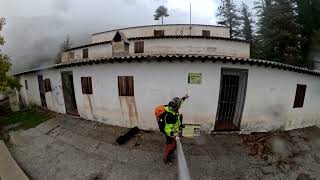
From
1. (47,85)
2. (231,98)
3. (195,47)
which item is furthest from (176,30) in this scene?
(231,98)

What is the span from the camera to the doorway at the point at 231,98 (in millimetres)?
9899

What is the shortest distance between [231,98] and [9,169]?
909 cm

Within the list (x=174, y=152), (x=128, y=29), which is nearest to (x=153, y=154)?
(x=174, y=152)

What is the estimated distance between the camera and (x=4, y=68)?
50.1ft

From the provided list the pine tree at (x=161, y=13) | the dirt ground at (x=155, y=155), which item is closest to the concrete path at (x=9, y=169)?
the dirt ground at (x=155, y=155)

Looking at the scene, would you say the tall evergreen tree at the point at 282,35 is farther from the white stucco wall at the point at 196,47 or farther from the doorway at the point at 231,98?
the doorway at the point at 231,98

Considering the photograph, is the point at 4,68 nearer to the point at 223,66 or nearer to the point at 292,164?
the point at 223,66

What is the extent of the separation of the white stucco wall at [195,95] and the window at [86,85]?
0.99 feet

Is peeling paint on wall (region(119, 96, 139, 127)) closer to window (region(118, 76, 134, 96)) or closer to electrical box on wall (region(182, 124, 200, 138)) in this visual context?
window (region(118, 76, 134, 96))

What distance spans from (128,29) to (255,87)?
584 inches

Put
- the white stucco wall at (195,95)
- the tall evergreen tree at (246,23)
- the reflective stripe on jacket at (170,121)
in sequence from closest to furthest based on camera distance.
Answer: the reflective stripe on jacket at (170,121)
the white stucco wall at (195,95)
the tall evergreen tree at (246,23)

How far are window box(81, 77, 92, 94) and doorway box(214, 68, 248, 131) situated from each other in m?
6.43

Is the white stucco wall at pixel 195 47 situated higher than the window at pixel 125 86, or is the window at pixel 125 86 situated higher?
the white stucco wall at pixel 195 47

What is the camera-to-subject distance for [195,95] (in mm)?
9547
